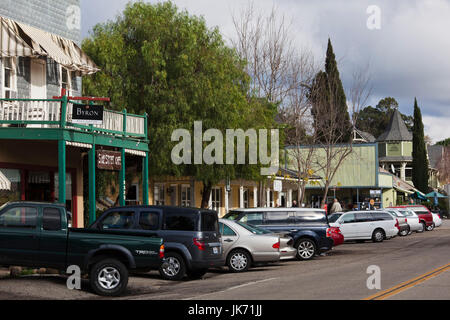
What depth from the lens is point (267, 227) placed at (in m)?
22.5

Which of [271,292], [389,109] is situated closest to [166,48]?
[271,292]

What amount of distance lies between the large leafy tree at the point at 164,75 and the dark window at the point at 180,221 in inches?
474

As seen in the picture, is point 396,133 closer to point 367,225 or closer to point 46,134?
point 367,225

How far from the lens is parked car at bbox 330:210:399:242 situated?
31375mm

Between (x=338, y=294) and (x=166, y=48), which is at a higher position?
(x=166, y=48)

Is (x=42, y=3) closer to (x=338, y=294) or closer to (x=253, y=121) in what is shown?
(x=253, y=121)

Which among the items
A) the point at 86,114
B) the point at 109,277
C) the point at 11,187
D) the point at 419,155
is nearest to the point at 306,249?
the point at 86,114

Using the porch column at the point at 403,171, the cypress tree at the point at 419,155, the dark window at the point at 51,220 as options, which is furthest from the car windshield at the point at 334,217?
the porch column at the point at 403,171

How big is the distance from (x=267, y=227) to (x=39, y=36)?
995 centimetres

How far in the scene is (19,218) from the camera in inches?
543

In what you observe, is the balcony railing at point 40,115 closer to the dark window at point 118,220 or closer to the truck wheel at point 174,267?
the dark window at point 118,220

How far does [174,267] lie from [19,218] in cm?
425

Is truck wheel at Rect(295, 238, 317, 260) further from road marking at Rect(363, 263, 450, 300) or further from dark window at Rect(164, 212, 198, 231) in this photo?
dark window at Rect(164, 212, 198, 231)

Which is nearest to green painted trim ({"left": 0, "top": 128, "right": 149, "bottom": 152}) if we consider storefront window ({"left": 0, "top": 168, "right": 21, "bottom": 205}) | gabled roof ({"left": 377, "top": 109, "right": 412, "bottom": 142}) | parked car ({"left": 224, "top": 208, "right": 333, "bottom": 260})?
storefront window ({"left": 0, "top": 168, "right": 21, "bottom": 205})
